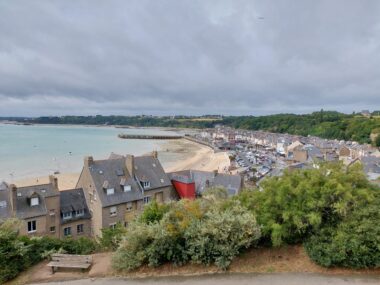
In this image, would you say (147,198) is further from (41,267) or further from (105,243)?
(41,267)

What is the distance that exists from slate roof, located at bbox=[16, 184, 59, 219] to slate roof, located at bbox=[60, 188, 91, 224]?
61.2 inches

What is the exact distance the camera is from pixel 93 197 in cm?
2564

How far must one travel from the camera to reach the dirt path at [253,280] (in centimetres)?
929

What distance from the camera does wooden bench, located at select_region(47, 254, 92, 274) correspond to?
1142 centimetres

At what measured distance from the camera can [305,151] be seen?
71.9 meters

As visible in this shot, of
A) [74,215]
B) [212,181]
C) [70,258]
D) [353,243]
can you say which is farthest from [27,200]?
[353,243]

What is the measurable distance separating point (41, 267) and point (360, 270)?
1276cm

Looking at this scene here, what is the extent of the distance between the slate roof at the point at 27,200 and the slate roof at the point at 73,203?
1554 mm

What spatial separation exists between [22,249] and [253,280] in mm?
9670

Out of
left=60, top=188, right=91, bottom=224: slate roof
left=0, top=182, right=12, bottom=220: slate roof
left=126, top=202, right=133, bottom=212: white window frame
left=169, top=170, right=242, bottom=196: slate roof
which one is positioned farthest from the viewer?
left=169, top=170, right=242, bottom=196: slate roof

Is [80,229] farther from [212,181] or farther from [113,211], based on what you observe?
[212,181]

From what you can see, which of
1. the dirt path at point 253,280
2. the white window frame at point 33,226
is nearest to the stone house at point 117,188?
the white window frame at point 33,226

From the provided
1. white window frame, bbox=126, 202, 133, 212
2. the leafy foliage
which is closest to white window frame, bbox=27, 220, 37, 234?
white window frame, bbox=126, 202, 133, 212

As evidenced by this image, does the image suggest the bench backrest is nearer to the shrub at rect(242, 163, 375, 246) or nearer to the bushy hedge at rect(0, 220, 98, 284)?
the bushy hedge at rect(0, 220, 98, 284)
